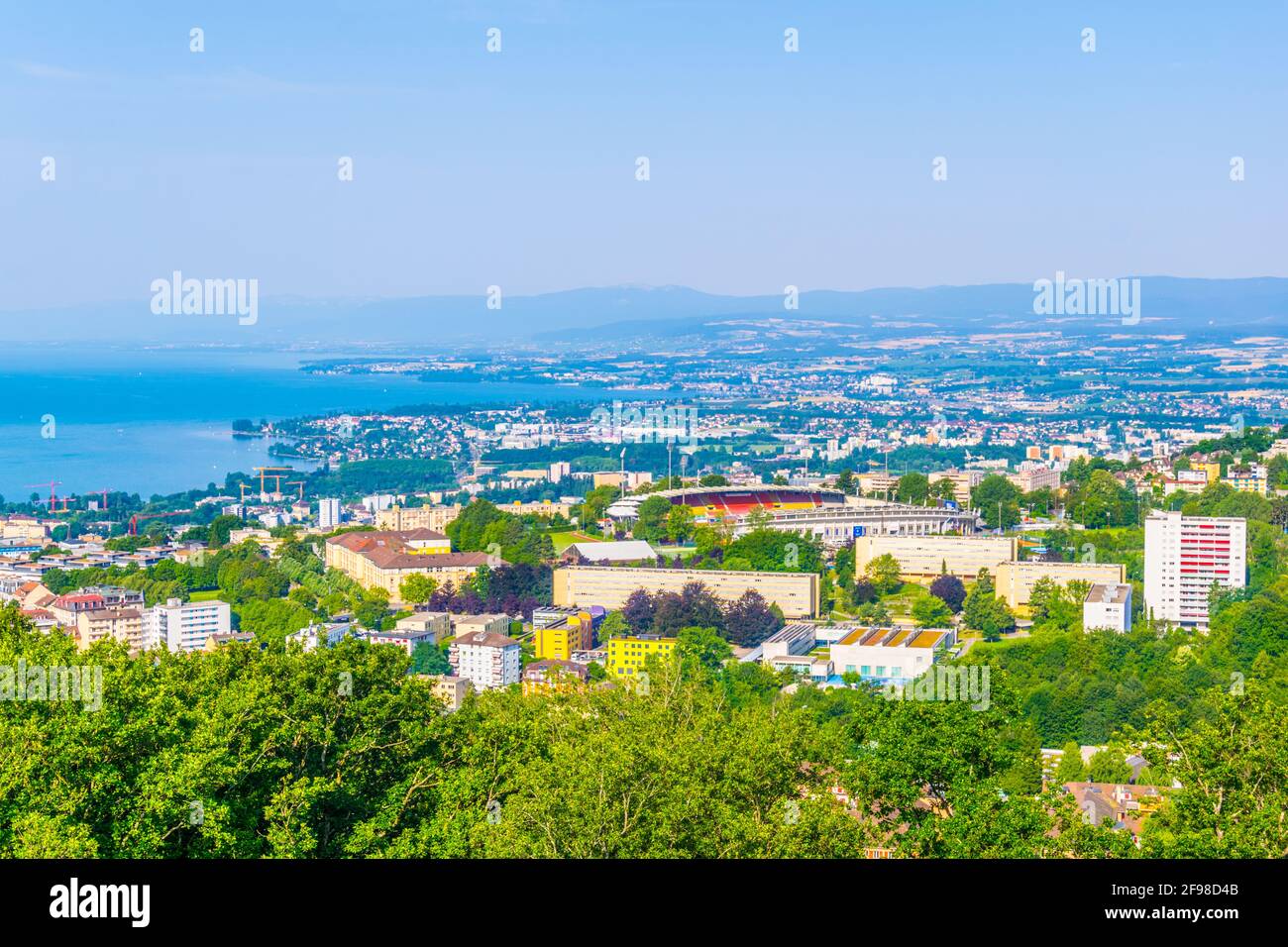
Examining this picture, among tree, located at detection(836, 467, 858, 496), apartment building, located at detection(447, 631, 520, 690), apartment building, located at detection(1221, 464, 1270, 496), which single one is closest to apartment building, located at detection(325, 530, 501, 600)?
apartment building, located at detection(447, 631, 520, 690)

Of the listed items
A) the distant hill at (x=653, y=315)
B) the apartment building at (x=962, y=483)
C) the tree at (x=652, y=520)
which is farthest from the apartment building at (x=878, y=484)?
the distant hill at (x=653, y=315)

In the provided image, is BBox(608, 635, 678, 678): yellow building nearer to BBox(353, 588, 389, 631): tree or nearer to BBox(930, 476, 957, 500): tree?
BBox(353, 588, 389, 631): tree

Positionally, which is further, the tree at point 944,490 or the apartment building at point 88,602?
the tree at point 944,490

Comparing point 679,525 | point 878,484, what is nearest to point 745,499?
point 679,525

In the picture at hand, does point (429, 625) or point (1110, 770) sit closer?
point (1110, 770)

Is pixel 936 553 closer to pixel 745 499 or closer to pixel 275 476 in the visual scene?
pixel 745 499

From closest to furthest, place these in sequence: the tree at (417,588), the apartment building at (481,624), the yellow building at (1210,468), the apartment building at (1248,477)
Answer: the apartment building at (481,624) → the tree at (417,588) → the apartment building at (1248,477) → the yellow building at (1210,468)

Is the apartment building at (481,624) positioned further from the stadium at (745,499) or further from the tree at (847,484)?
the tree at (847,484)

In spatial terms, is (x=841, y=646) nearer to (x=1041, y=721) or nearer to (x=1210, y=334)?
(x=1041, y=721)
